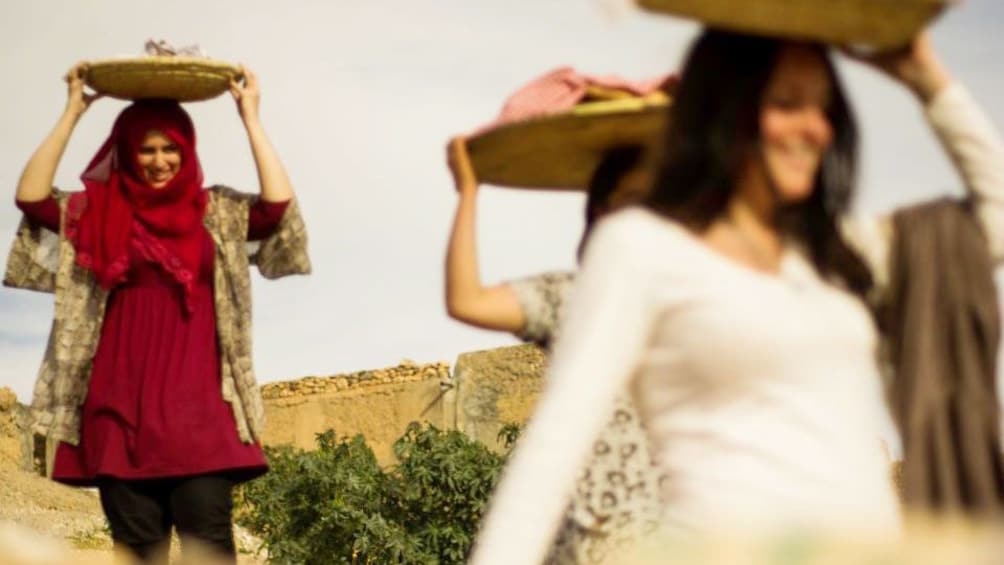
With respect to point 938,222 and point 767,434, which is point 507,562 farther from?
point 938,222

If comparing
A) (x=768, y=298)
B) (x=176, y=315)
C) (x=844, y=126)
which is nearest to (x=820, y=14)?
(x=844, y=126)

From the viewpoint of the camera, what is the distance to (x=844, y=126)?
3451 millimetres

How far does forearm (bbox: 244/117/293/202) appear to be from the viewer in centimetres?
733

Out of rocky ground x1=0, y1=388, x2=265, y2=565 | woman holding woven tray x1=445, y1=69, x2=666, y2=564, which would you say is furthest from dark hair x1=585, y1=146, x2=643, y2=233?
rocky ground x1=0, y1=388, x2=265, y2=565

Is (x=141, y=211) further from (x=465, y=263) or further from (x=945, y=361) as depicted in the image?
(x=945, y=361)

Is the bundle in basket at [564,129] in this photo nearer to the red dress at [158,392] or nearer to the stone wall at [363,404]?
the red dress at [158,392]

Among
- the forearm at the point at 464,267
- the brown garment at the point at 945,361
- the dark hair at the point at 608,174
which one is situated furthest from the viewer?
the dark hair at the point at 608,174

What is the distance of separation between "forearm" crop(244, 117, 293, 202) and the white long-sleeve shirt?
4.03m

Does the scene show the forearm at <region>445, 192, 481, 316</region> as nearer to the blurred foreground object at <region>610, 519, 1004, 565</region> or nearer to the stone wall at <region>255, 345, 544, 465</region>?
the blurred foreground object at <region>610, 519, 1004, 565</region>

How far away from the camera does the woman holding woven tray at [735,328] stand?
10.8ft

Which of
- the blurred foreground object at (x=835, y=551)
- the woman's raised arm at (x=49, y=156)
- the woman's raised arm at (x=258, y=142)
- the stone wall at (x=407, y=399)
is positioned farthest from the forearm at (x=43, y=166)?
the stone wall at (x=407, y=399)

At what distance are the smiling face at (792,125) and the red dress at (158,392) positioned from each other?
13.3 feet

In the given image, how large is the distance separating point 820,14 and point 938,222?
1.40 ft

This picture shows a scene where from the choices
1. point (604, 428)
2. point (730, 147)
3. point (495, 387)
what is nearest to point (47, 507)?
point (495, 387)
